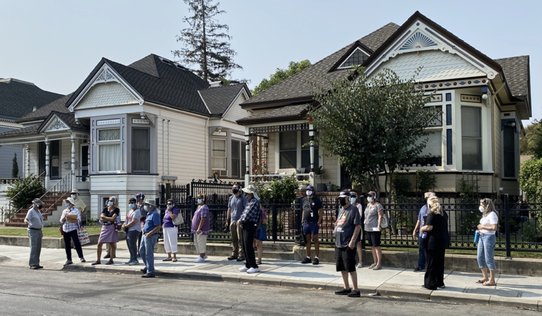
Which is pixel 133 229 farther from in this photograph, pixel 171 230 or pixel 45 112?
pixel 45 112

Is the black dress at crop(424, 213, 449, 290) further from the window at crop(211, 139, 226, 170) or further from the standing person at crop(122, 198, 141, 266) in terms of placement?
the window at crop(211, 139, 226, 170)

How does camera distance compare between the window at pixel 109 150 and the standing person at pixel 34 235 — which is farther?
the window at pixel 109 150

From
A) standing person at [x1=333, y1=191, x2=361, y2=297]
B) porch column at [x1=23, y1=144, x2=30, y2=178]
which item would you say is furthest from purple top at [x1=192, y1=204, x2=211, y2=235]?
porch column at [x1=23, y1=144, x2=30, y2=178]

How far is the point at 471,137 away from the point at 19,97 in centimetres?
3340

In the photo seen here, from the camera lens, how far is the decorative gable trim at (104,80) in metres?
23.2

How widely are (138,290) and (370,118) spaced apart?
26.9 ft

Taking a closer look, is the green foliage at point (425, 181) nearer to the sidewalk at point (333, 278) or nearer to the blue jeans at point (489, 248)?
the sidewalk at point (333, 278)

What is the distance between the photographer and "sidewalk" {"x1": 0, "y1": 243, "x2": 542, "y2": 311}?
9.21m

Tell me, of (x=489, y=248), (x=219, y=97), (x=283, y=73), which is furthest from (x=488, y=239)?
(x=283, y=73)

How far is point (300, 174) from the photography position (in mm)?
19453

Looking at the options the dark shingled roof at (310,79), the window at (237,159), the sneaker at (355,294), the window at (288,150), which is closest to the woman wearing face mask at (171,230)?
the sneaker at (355,294)

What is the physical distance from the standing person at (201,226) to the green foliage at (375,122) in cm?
455

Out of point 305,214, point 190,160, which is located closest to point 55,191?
point 190,160

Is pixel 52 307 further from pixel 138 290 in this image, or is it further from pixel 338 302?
pixel 338 302
